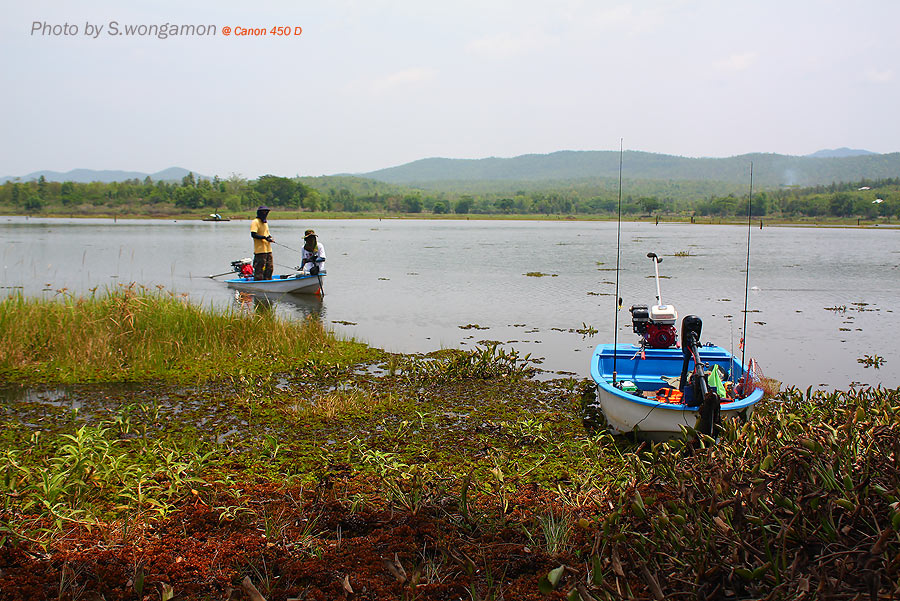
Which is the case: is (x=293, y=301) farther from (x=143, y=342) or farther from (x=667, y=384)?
(x=667, y=384)

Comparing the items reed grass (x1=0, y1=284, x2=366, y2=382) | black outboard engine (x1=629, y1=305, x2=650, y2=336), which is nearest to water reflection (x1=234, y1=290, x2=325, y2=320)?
reed grass (x1=0, y1=284, x2=366, y2=382)

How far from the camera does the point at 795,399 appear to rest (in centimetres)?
834

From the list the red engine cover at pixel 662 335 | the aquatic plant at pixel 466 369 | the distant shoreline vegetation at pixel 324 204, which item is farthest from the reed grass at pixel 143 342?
the distant shoreline vegetation at pixel 324 204

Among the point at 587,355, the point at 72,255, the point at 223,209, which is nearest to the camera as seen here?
the point at 587,355

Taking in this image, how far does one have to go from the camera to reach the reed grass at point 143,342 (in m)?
9.52

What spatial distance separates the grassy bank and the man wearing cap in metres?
11.0

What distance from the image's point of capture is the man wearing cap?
1814 cm

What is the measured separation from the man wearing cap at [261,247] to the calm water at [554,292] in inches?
41.9

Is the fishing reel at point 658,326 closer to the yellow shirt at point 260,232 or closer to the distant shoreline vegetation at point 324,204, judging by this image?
the yellow shirt at point 260,232

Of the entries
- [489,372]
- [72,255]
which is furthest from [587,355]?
[72,255]

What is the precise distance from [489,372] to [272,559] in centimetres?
637

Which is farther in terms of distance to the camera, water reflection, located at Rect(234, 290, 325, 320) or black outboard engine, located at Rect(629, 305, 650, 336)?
water reflection, located at Rect(234, 290, 325, 320)

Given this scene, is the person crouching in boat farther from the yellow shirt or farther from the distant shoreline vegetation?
the distant shoreline vegetation

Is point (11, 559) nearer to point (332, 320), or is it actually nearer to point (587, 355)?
point (587, 355)
